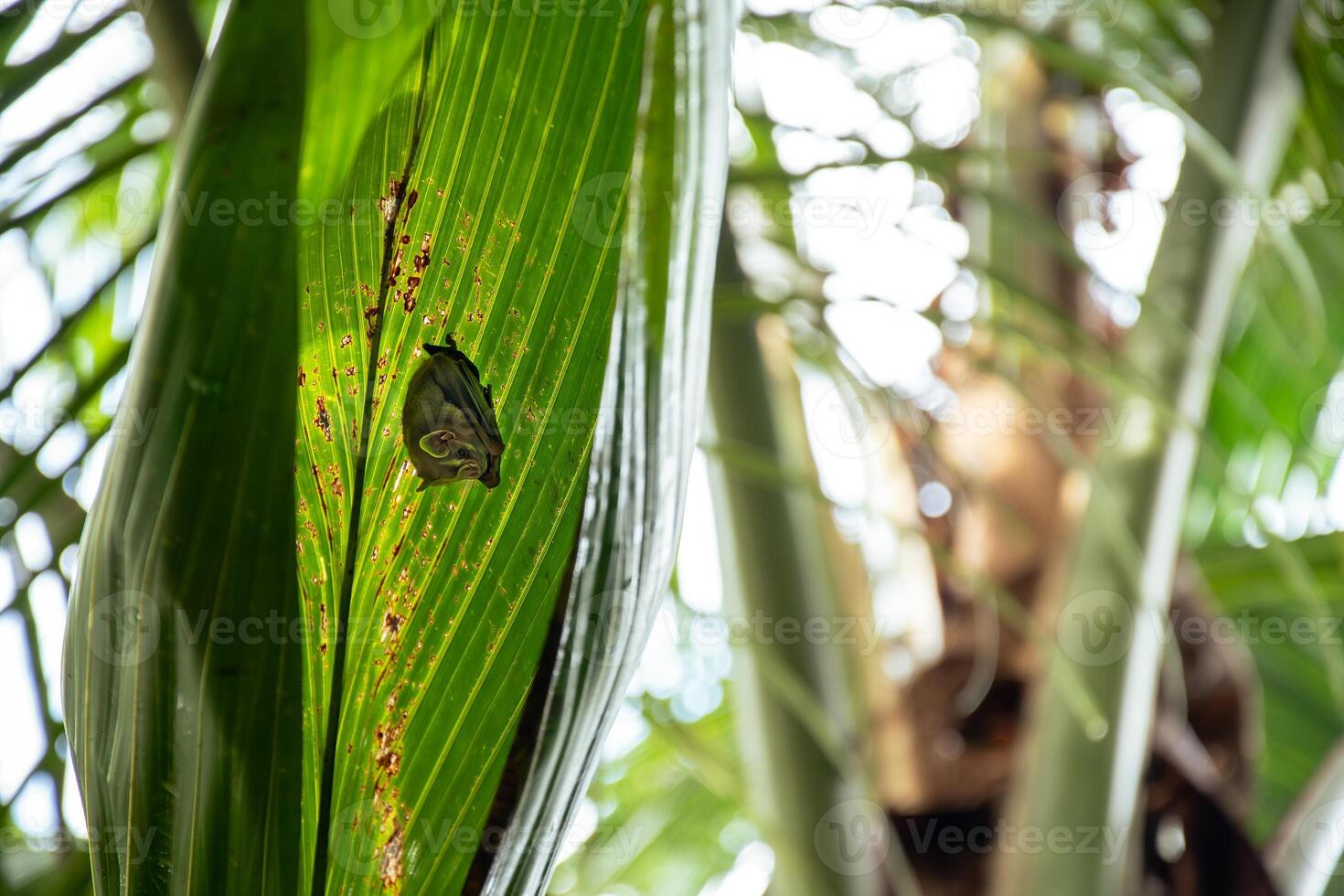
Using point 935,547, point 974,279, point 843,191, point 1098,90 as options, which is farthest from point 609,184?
point 1098,90

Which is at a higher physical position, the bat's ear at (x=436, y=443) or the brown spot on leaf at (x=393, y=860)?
the bat's ear at (x=436, y=443)

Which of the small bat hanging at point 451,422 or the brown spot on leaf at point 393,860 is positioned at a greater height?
the small bat hanging at point 451,422

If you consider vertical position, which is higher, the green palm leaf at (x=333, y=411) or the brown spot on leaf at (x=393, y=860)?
the green palm leaf at (x=333, y=411)

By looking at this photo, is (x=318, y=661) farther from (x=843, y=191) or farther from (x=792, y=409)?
(x=792, y=409)

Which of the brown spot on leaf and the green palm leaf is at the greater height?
the green palm leaf

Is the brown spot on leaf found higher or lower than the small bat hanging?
lower

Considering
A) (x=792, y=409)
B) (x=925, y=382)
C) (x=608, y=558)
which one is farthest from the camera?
(x=925, y=382)

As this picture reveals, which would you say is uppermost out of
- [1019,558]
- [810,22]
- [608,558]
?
[810,22]

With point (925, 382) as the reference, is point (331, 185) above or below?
above
